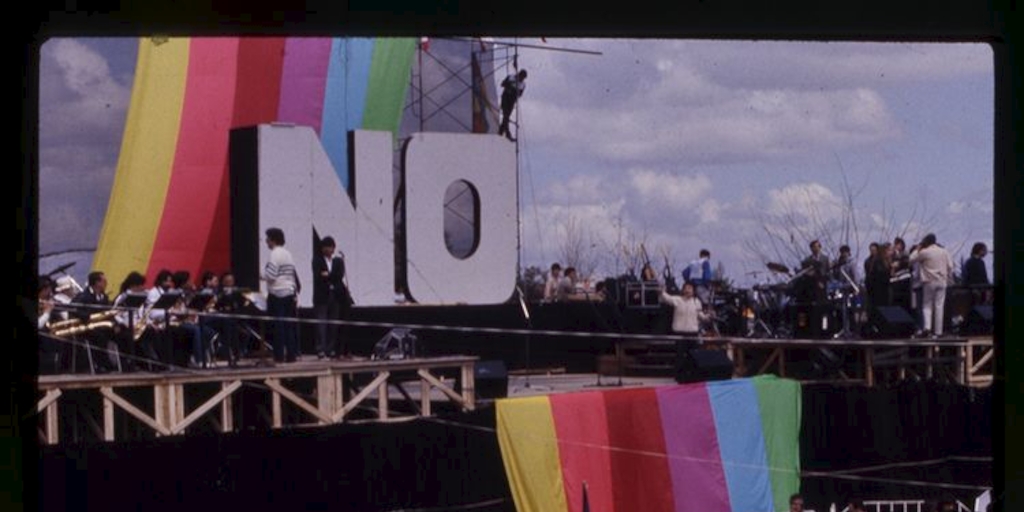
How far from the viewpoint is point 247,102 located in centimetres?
1092

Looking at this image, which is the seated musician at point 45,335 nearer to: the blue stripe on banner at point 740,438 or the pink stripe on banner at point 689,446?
the pink stripe on banner at point 689,446

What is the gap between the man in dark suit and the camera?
33.9 feet

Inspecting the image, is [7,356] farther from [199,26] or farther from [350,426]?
[350,426]

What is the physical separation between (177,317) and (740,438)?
4.35 meters

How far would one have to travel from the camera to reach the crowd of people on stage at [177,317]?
29.7 ft

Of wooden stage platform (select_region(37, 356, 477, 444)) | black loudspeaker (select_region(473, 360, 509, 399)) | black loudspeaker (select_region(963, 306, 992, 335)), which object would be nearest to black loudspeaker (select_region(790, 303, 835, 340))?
black loudspeaker (select_region(963, 306, 992, 335))

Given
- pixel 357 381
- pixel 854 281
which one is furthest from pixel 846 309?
pixel 357 381

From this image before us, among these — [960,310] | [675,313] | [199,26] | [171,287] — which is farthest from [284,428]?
[199,26]

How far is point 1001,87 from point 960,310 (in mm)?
7964

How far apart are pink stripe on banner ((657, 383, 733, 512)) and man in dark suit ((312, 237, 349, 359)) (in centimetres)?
245

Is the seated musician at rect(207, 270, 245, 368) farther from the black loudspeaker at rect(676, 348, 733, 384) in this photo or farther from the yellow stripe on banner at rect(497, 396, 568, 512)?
the black loudspeaker at rect(676, 348, 733, 384)

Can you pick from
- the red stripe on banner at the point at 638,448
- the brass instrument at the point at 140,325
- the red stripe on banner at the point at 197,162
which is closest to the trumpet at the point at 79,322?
the brass instrument at the point at 140,325

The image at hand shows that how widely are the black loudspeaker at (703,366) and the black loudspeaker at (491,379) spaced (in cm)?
138

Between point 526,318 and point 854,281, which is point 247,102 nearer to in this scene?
point 526,318
